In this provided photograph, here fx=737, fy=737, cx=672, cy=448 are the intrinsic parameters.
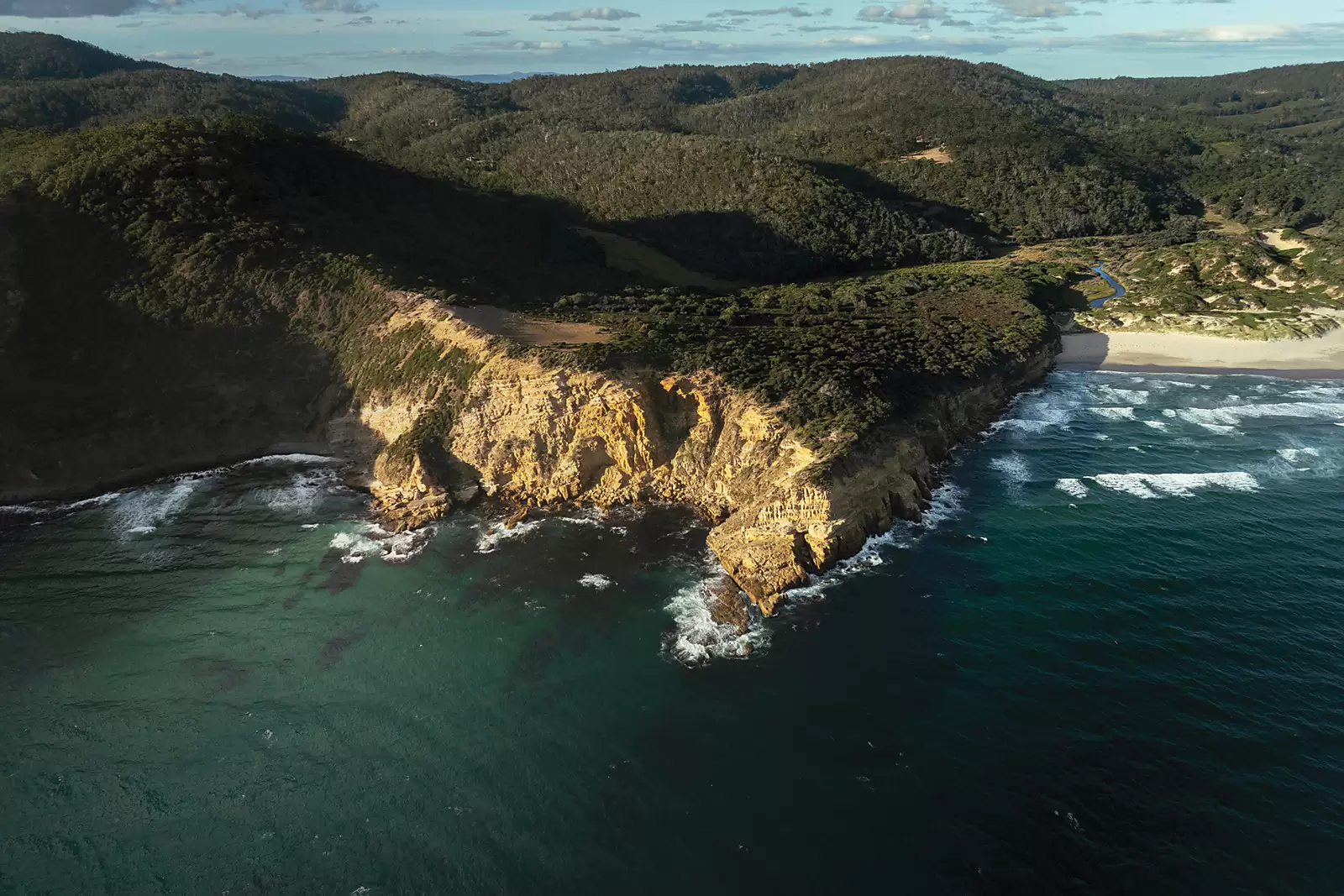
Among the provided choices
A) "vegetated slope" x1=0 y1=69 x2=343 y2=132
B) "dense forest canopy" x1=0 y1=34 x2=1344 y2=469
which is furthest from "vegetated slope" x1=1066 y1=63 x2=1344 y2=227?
"vegetated slope" x1=0 y1=69 x2=343 y2=132

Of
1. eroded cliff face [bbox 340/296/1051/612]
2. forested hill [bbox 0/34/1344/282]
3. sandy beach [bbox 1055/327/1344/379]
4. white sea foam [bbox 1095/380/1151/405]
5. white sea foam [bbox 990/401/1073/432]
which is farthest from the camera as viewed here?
forested hill [bbox 0/34/1344/282]

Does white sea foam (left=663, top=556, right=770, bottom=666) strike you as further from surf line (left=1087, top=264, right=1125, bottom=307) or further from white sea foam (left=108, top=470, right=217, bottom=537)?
surf line (left=1087, top=264, right=1125, bottom=307)

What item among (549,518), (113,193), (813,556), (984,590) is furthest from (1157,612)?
(113,193)

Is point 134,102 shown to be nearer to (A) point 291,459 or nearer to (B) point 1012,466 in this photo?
(A) point 291,459

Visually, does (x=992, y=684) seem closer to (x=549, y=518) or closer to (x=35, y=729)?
(x=549, y=518)

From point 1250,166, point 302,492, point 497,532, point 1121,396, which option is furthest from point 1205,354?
point 1250,166

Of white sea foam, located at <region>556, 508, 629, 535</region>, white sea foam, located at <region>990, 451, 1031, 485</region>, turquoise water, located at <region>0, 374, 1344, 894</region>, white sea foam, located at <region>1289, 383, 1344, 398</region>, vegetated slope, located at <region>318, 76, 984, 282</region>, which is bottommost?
turquoise water, located at <region>0, 374, 1344, 894</region>

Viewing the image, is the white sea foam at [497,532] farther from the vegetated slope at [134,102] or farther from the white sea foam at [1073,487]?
the vegetated slope at [134,102]
